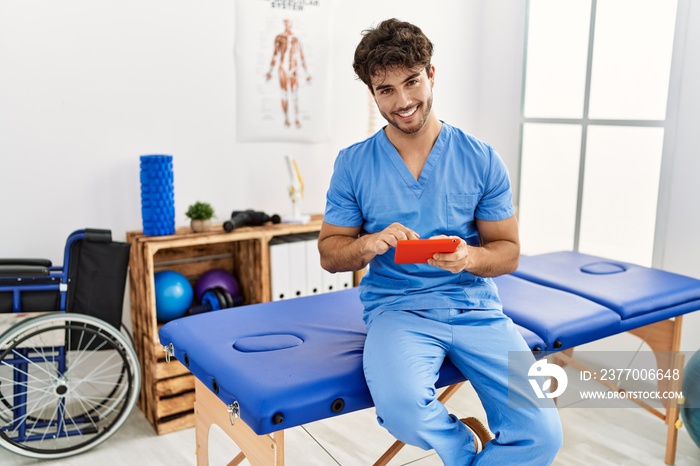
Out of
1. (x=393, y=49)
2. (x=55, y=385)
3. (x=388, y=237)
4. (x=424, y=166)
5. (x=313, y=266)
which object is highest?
(x=393, y=49)

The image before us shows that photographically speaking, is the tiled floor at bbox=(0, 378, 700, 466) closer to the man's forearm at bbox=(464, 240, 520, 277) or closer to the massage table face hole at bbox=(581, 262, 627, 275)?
the massage table face hole at bbox=(581, 262, 627, 275)

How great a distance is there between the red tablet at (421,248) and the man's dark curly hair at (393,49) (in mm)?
479

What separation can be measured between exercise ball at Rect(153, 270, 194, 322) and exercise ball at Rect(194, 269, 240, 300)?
0.25 ft

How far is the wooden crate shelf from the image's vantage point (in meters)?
2.72

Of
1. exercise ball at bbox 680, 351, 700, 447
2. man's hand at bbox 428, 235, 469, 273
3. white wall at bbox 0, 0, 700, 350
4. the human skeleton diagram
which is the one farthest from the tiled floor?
the human skeleton diagram

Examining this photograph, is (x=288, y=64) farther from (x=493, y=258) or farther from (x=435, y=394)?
(x=435, y=394)

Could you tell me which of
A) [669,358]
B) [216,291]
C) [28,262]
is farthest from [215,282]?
[669,358]

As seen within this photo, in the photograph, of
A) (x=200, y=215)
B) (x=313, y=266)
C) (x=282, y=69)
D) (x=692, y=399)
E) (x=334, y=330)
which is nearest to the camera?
(x=334, y=330)

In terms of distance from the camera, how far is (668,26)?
2916mm

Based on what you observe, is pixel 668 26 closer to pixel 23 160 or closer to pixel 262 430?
pixel 262 430

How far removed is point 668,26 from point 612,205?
0.81 metres

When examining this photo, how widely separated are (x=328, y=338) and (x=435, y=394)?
376 millimetres

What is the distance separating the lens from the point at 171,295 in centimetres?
280

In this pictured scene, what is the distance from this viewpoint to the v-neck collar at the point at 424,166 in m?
1.98
